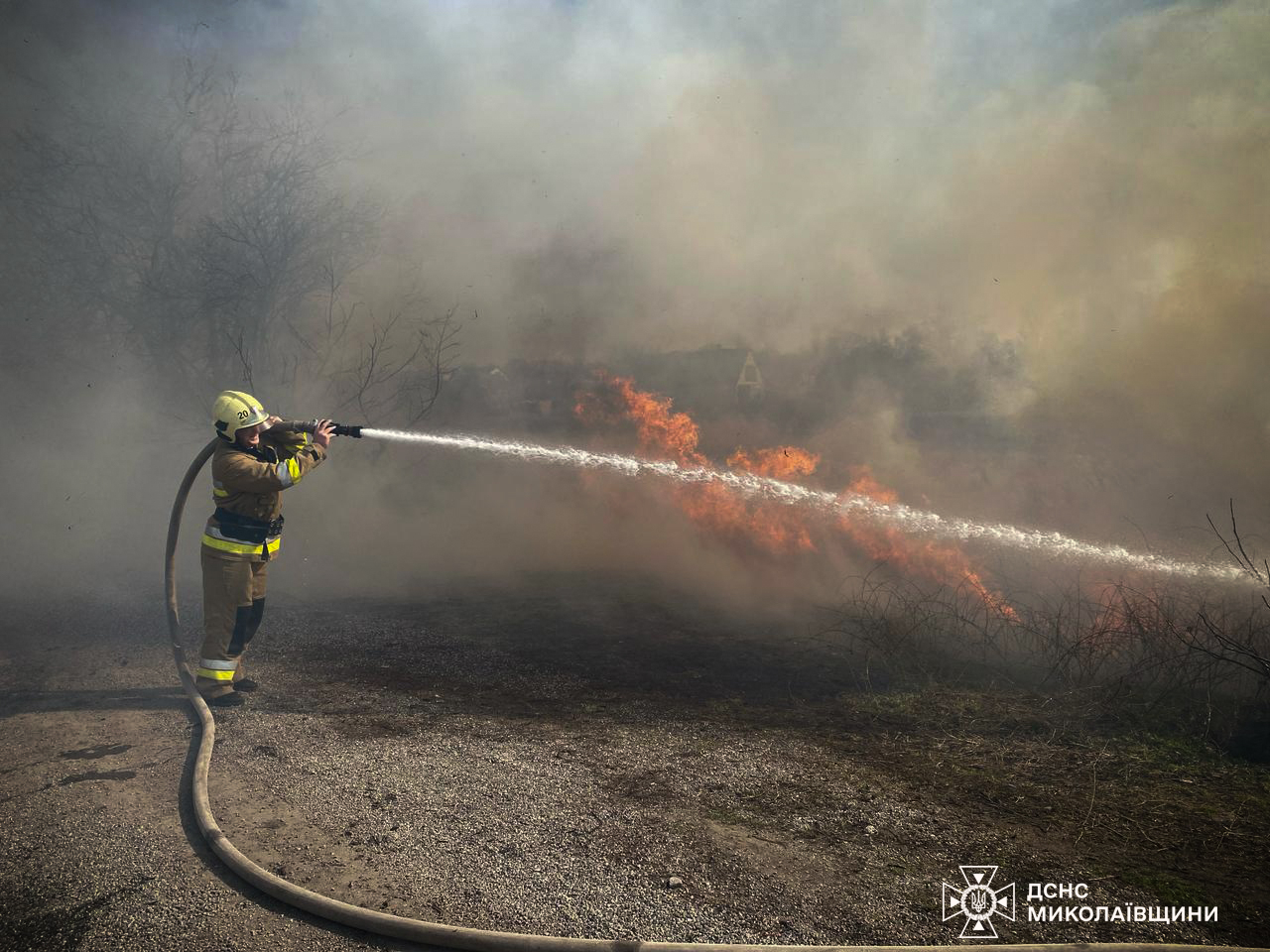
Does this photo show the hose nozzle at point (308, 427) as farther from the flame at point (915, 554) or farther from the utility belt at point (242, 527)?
the flame at point (915, 554)

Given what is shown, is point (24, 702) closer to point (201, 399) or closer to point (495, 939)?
point (495, 939)

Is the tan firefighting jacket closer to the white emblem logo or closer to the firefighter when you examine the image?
the firefighter

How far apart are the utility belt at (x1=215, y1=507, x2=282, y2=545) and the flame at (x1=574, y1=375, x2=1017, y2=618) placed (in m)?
6.86

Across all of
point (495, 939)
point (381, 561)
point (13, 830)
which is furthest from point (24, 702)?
point (381, 561)

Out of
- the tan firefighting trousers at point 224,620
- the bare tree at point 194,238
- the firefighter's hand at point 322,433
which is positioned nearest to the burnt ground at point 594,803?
the tan firefighting trousers at point 224,620

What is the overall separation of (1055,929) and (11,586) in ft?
37.4

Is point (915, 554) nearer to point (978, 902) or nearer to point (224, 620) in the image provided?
point (978, 902)

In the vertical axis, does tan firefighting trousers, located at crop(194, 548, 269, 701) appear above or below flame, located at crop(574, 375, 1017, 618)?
Answer: below

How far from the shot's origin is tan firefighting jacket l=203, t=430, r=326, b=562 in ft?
19.7

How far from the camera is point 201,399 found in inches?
557

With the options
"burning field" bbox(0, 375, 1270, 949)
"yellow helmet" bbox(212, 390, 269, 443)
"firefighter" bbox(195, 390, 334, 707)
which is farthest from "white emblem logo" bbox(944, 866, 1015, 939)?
"yellow helmet" bbox(212, 390, 269, 443)

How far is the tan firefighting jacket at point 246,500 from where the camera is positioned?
19.7 ft

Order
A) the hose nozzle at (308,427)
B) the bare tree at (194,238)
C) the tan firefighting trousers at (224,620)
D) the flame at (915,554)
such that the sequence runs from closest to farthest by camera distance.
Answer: the tan firefighting trousers at (224,620)
the hose nozzle at (308,427)
the flame at (915,554)
the bare tree at (194,238)

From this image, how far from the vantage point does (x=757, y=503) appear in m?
11.4
